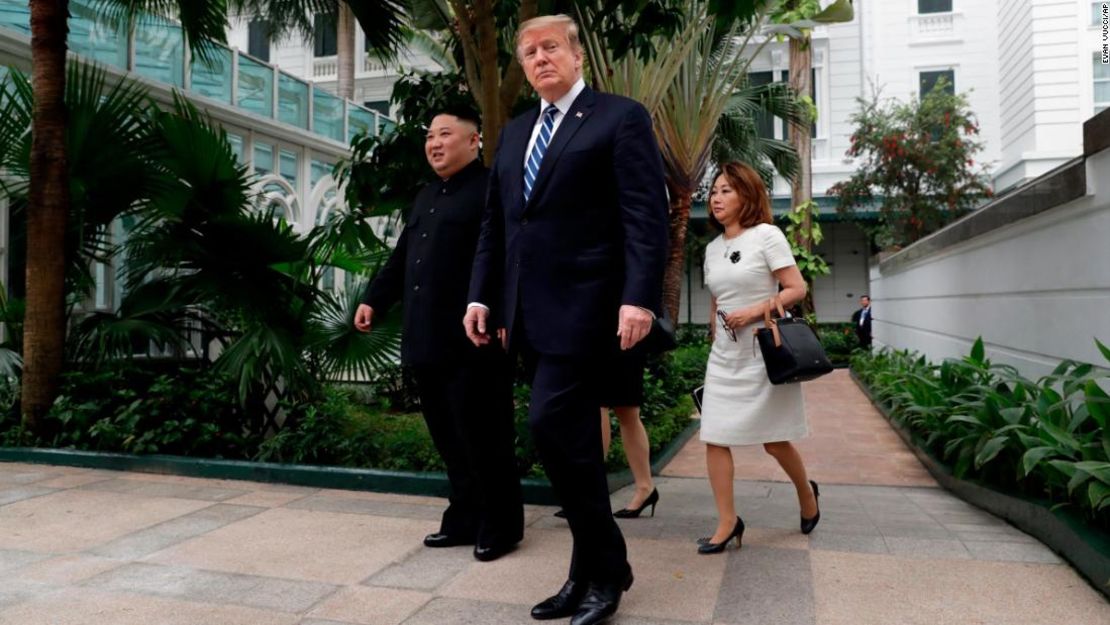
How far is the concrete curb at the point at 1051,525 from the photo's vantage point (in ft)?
10.1

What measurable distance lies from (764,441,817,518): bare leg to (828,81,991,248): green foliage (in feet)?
49.5

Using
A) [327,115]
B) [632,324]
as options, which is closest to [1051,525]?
[632,324]

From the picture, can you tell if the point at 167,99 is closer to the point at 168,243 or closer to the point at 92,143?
the point at 92,143

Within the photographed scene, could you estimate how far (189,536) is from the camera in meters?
3.85

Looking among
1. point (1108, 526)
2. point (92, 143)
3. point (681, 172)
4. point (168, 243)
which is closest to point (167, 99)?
point (92, 143)

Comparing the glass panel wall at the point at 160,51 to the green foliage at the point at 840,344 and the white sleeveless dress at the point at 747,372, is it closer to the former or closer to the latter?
the white sleeveless dress at the point at 747,372

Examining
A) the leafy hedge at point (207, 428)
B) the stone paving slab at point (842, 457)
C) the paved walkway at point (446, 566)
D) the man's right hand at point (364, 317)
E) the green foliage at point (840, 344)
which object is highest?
the man's right hand at point (364, 317)

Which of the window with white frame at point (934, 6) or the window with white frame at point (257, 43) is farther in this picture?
the window with white frame at point (257, 43)

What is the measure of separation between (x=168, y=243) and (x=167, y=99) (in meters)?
4.25

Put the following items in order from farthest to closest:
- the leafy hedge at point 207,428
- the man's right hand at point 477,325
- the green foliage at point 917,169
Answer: the green foliage at point 917,169 → the leafy hedge at point 207,428 → the man's right hand at point 477,325

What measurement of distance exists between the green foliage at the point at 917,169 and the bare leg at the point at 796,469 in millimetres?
15084

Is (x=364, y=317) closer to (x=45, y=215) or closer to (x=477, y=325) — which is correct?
(x=477, y=325)

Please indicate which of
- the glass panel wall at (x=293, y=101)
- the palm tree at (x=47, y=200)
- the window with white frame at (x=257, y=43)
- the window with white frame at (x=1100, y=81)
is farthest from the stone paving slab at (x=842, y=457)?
the window with white frame at (x=257, y=43)

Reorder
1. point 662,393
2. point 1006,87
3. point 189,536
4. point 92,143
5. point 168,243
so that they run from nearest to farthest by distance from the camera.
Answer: point 189,536
point 168,243
point 92,143
point 662,393
point 1006,87
